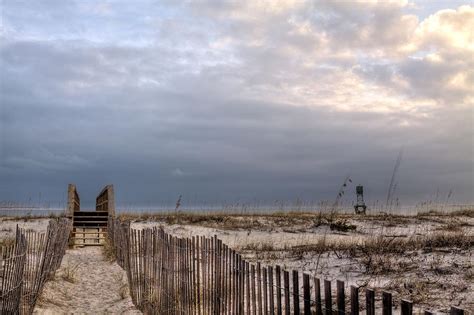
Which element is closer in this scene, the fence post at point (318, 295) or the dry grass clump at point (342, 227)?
the fence post at point (318, 295)

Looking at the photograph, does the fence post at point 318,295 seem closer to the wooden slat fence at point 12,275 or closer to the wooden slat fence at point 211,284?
the wooden slat fence at point 211,284

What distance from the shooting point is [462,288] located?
297 inches

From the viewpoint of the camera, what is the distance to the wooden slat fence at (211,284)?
3.99 m

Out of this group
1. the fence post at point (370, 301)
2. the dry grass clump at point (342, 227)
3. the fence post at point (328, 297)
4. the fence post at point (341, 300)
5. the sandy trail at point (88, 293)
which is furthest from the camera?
the dry grass clump at point (342, 227)

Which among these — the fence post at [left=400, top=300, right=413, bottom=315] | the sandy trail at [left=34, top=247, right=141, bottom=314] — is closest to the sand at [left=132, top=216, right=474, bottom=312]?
the sandy trail at [left=34, top=247, right=141, bottom=314]

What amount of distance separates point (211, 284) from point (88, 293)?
17.0 feet

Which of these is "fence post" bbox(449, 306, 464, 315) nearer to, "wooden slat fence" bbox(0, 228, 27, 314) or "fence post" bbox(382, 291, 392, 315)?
"fence post" bbox(382, 291, 392, 315)

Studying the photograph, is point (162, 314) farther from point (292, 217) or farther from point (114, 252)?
point (292, 217)

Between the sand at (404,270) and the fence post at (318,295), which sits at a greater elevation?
the fence post at (318,295)

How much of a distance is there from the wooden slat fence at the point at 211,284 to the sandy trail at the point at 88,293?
19.6 inches

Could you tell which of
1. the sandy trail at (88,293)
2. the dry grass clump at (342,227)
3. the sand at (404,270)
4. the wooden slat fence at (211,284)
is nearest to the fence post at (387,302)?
the wooden slat fence at (211,284)

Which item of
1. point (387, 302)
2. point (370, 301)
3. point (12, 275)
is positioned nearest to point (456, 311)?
point (387, 302)

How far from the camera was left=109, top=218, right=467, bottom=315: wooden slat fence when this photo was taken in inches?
157

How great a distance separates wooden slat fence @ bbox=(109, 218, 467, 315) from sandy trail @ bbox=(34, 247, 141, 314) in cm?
50
